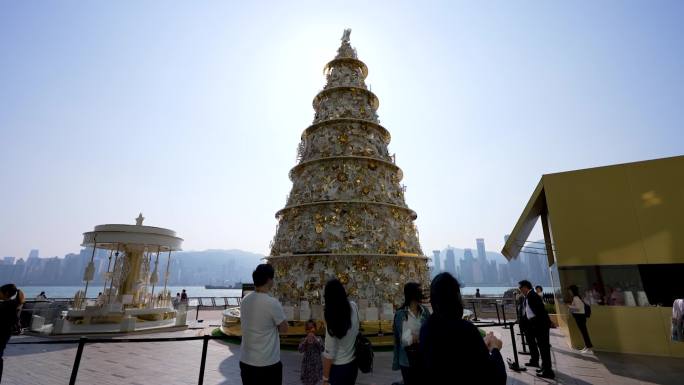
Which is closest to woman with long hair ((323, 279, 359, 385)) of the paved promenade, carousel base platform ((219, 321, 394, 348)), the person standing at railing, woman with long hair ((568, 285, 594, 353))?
the paved promenade

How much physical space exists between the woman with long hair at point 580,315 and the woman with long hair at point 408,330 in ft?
24.5

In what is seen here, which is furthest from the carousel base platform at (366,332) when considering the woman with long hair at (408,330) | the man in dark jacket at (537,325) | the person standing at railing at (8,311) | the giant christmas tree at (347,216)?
the woman with long hair at (408,330)

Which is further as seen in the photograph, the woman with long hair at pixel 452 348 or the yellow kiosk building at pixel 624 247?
the yellow kiosk building at pixel 624 247

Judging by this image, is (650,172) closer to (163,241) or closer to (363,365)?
(363,365)

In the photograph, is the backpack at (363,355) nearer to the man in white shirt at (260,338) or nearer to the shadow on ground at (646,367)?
the man in white shirt at (260,338)

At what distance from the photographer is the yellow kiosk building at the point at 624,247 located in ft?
27.6

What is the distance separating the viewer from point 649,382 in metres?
6.05

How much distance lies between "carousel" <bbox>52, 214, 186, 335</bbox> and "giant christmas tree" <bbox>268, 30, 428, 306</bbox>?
26.3 ft

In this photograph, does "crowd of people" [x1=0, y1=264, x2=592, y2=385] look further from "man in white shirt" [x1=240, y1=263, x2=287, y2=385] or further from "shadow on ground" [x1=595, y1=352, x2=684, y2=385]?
"shadow on ground" [x1=595, y1=352, x2=684, y2=385]

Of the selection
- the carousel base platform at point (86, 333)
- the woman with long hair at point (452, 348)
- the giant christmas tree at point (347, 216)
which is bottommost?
the carousel base platform at point (86, 333)

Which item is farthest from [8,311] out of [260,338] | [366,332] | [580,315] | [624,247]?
[624,247]

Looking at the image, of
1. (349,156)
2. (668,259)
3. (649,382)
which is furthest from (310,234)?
(668,259)

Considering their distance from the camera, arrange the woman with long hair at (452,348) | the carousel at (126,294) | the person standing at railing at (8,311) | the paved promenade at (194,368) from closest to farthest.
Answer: the woman with long hair at (452,348), the person standing at railing at (8,311), the paved promenade at (194,368), the carousel at (126,294)

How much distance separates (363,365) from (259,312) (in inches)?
53.9
